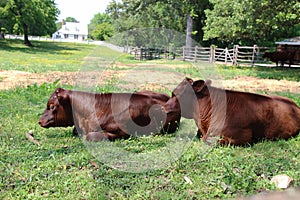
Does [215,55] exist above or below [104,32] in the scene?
below

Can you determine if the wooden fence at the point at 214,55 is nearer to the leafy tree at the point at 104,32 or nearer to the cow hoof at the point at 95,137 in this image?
the cow hoof at the point at 95,137

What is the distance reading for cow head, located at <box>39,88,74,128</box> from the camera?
5.05 metres

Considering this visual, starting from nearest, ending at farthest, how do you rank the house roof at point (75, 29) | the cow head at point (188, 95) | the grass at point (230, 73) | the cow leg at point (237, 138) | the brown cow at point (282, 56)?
1. the cow leg at point (237, 138)
2. the cow head at point (188, 95)
3. the grass at point (230, 73)
4. the brown cow at point (282, 56)
5. the house roof at point (75, 29)

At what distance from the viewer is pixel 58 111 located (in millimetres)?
5078

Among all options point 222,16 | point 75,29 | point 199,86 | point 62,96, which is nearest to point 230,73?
point 222,16

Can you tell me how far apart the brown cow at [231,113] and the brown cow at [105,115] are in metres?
0.32

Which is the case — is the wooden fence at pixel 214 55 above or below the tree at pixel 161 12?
below

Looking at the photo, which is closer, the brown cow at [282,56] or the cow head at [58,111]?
the cow head at [58,111]

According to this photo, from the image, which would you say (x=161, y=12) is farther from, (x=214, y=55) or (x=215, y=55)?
(x=214, y=55)

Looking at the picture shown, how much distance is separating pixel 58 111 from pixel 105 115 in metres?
0.71

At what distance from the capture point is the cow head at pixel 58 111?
5.05m

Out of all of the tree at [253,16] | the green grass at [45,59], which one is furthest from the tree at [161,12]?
the tree at [253,16]

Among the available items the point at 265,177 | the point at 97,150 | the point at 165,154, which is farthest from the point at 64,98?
the point at 265,177

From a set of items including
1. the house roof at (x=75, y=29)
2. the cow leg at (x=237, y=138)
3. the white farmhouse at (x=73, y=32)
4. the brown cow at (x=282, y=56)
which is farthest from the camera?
the house roof at (x=75, y=29)
